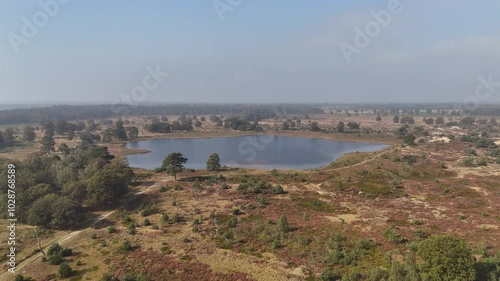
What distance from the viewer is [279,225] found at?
43.5 meters

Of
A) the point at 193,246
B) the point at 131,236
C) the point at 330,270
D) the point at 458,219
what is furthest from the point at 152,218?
the point at 458,219

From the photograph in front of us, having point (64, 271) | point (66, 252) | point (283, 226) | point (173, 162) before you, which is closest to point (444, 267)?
point (283, 226)

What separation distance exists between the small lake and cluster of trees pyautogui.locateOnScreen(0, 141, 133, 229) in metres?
35.4

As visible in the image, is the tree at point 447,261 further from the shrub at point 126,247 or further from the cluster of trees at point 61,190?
the cluster of trees at point 61,190

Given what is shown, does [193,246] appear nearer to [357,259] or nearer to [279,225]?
[279,225]

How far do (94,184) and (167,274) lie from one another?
98.7ft

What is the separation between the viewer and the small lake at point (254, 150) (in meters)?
110

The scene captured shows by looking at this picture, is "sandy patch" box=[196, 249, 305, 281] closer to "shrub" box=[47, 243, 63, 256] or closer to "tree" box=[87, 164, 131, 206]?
"shrub" box=[47, 243, 63, 256]

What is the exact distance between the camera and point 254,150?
468ft

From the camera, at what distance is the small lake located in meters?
110

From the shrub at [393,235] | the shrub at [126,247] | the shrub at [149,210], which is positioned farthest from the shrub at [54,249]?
the shrub at [393,235]

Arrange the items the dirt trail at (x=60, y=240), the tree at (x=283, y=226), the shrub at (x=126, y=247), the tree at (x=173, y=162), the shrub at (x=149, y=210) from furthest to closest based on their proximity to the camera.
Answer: the tree at (x=173, y=162)
the shrub at (x=149, y=210)
the tree at (x=283, y=226)
the shrub at (x=126, y=247)
the dirt trail at (x=60, y=240)

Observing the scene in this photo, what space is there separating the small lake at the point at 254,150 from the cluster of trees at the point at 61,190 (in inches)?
1393

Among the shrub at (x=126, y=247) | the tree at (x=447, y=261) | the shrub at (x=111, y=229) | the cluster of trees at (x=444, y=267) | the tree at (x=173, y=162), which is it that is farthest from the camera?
the tree at (x=173, y=162)
